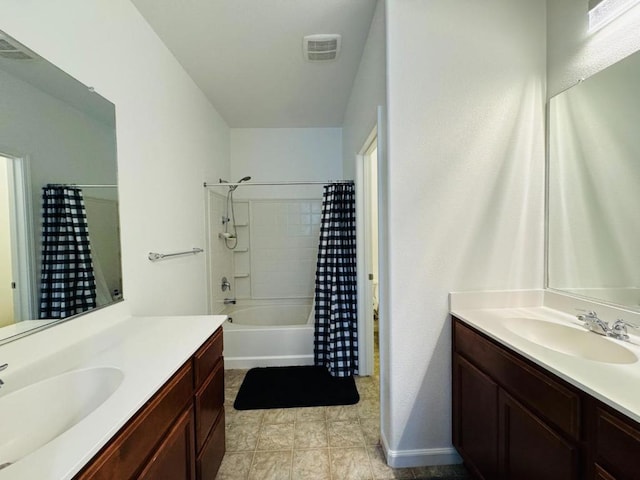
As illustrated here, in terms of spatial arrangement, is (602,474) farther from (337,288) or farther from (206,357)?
(337,288)

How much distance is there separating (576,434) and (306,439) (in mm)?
1427

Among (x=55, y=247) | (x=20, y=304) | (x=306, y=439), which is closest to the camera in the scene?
(x=20, y=304)

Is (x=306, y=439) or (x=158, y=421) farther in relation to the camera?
(x=306, y=439)

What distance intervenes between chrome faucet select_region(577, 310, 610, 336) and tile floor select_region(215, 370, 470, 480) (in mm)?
989

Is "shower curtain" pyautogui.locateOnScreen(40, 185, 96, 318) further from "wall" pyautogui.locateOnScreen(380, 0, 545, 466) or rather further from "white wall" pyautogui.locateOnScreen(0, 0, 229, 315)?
"wall" pyautogui.locateOnScreen(380, 0, 545, 466)

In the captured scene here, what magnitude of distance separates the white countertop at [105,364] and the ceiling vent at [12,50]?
0.95 metres

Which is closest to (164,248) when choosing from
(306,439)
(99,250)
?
(99,250)

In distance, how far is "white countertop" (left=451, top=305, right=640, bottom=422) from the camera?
2.45 ft

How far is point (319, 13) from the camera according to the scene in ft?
5.44

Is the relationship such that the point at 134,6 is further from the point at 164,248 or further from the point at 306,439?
the point at 306,439

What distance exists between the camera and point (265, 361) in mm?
2682

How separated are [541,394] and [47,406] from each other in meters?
1.57

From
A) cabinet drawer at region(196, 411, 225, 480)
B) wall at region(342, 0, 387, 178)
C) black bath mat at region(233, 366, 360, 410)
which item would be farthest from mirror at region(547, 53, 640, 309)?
cabinet drawer at region(196, 411, 225, 480)

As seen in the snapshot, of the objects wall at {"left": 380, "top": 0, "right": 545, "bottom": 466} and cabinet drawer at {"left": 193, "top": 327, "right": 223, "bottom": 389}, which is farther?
wall at {"left": 380, "top": 0, "right": 545, "bottom": 466}
